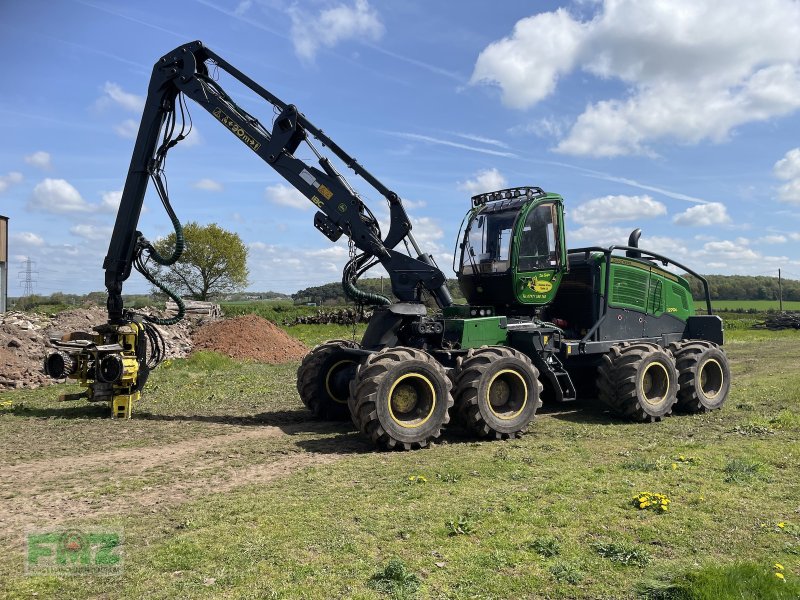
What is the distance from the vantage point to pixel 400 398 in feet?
28.5

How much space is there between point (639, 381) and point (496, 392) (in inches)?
109

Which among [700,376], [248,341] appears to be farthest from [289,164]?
[248,341]

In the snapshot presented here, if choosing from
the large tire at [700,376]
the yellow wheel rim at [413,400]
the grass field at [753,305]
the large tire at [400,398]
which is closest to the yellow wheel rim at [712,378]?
the large tire at [700,376]

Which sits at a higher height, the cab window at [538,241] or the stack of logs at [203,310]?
the cab window at [538,241]

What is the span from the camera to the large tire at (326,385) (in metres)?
10.8

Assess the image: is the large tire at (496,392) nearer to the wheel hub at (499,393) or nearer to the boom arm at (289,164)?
the wheel hub at (499,393)

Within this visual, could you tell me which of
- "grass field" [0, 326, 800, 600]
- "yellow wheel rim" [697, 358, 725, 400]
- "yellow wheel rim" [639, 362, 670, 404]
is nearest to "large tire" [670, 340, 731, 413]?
"yellow wheel rim" [697, 358, 725, 400]

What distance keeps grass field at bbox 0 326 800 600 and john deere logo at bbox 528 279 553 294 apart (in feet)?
7.44

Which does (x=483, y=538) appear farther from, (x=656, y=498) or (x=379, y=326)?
(x=379, y=326)

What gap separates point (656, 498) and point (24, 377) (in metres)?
14.3

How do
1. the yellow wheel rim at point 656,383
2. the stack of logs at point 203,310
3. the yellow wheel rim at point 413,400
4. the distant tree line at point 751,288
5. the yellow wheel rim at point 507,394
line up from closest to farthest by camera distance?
the yellow wheel rim at point 413,400 → the yellow wheel rim at point 507,394 → the yellow wheel rim at point 656,383 → the stack of logs at point 203,310 → the distant tree line at point 751,288

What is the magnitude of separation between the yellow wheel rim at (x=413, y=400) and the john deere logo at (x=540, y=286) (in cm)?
318

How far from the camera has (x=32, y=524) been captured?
18.6 feet

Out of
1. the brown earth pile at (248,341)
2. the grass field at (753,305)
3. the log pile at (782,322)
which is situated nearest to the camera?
the brown earth pile at (248,341)
